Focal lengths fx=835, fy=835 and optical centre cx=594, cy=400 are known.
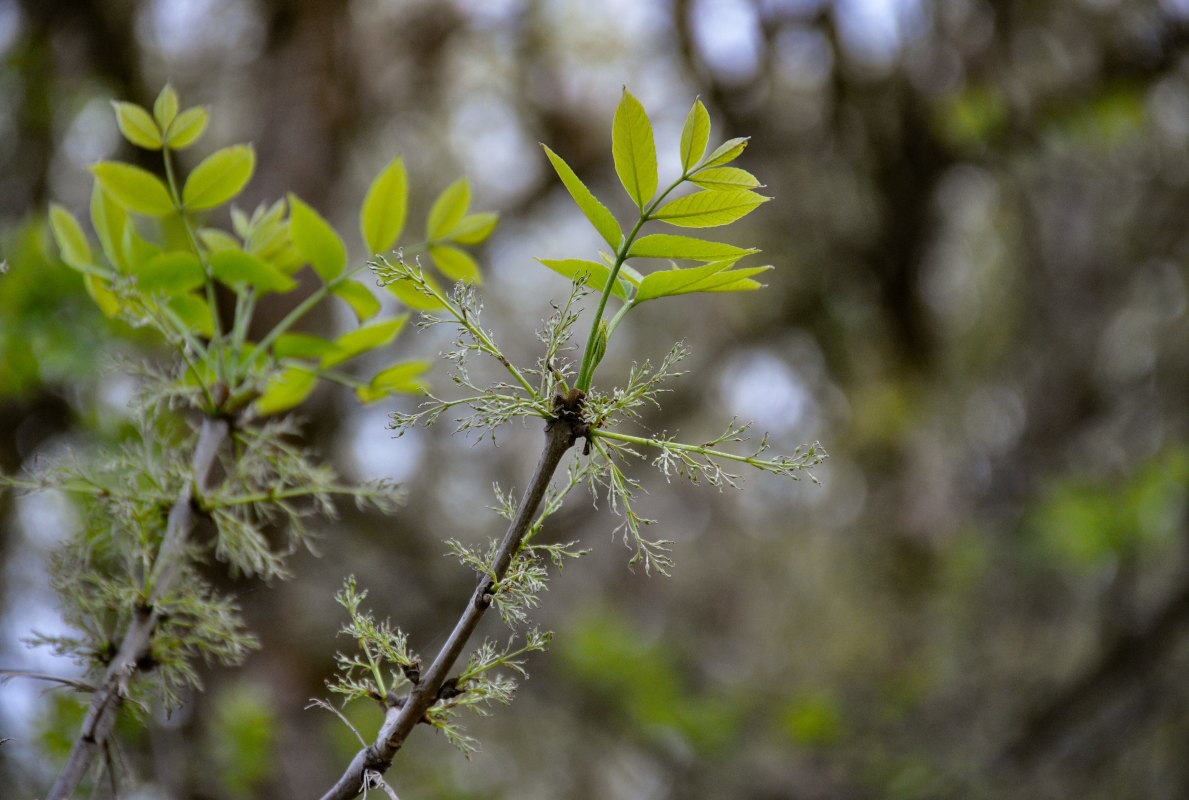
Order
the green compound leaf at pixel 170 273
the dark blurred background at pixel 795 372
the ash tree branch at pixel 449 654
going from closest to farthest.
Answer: the ash tree branch at pixel 449 654, the green compound leaf at pixel 170 273, the dark blurred background at pixel 795 372

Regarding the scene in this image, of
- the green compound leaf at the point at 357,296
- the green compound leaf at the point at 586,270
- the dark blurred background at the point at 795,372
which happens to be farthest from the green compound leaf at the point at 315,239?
the dark blurred background at the point at 795,372

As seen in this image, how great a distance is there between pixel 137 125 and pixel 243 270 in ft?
0.31

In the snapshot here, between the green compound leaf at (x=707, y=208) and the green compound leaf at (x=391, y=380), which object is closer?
the green compound leaf at (x=707, y=208)

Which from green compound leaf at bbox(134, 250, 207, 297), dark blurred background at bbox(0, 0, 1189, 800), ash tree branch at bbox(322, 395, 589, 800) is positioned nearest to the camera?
ash tree branch at bbox(322, 395, 589, 800)

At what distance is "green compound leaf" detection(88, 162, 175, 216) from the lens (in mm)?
438

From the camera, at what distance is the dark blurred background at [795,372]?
1.74m

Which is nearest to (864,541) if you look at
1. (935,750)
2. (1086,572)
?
(1086,572)

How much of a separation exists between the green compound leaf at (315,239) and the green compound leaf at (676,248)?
0.62 feet

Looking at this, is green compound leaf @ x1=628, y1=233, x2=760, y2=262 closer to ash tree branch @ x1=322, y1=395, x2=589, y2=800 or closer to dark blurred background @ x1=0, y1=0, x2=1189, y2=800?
ash tree branch @ x1=322, y1=395, x2=589, y2=800

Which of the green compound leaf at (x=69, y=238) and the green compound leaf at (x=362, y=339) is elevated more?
the green compound leaf at (x=362, y=339)

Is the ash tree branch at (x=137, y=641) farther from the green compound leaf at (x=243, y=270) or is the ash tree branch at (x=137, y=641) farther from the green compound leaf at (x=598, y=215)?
the green compound leaf at (x=598, y=215)

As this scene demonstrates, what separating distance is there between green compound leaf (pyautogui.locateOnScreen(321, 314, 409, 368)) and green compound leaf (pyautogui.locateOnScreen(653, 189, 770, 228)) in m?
0.19

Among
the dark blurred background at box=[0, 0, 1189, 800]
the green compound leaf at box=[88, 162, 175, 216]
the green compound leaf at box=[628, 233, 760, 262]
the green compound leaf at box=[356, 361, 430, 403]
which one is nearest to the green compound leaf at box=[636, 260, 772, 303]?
the green compound leaf at box=[628, 233, 760, 262]

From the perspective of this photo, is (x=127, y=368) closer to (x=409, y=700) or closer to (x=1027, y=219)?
(x=409, y=700)
